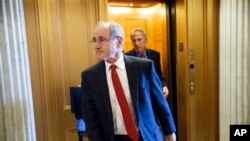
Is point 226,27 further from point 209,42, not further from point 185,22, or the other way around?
point 185,22

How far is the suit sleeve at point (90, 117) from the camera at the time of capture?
1654 mm

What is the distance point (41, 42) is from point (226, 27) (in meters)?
1.62

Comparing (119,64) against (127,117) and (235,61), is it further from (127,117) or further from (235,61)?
(235,61)

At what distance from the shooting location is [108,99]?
5.37 feet

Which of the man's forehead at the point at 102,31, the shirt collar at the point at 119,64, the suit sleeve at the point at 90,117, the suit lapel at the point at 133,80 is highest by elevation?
the man's forehead at the point at 102,31

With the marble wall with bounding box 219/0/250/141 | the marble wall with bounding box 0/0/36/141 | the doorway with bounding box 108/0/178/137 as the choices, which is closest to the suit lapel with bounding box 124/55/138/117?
the marble wall with bounding box 0/0/36/141

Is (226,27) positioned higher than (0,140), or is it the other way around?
(226,27)

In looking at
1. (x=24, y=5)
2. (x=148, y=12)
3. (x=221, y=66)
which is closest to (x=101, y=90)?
(x=24, y=5)

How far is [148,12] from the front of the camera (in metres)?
3.92

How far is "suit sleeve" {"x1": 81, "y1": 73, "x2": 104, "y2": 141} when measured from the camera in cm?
165

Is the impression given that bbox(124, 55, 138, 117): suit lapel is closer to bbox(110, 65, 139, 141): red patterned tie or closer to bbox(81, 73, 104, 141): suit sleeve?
bbox(110, 65, 139, 141): red patterned tie

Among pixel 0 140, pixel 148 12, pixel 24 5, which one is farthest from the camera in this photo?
pixel 148 12

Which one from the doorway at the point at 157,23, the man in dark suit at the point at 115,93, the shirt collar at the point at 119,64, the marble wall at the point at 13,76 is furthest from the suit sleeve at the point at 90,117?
the doorway at the point at 157,23

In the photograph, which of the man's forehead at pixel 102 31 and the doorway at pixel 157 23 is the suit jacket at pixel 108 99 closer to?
the man's forehead at pixel 102 31
